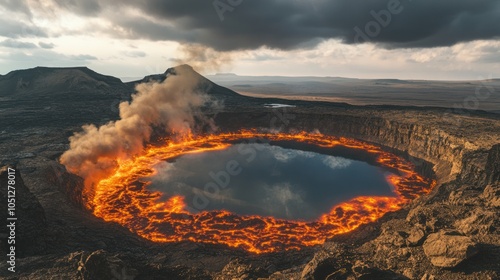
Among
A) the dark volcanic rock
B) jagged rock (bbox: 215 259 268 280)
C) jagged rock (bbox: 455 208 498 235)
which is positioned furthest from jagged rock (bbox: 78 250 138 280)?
jagged rock (bbox: 455 208 498 235)

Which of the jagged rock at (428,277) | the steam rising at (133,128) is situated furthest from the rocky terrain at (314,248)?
the steam rising at (133,128)

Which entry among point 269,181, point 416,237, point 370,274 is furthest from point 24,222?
point 269,181

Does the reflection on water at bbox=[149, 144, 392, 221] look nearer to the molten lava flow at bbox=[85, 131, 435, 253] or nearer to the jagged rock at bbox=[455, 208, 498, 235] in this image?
the molten lava flow at bbox=[85, 131, 435, 253]

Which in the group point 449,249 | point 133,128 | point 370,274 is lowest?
point 370,274

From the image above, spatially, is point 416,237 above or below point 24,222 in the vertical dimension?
above

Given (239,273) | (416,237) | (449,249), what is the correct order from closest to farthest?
(449,249)
(239,273)
(416,237)

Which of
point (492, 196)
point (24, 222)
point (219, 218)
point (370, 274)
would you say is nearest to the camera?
point (370, 274)

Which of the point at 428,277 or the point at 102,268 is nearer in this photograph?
the point at 428,277

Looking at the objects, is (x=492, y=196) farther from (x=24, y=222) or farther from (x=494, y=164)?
(x=24, y=222)
